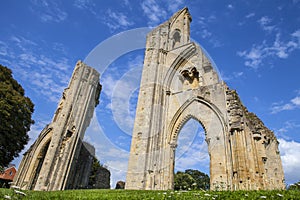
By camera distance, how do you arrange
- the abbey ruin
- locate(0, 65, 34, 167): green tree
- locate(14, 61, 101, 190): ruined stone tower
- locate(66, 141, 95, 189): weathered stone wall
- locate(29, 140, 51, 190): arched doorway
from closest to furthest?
the abbey ruin < locate(0, 65, 34, 167): green tree < locate(14, 61, 101, 190): ruined stone tower < locate(29, 140, 51, 190): arched doorway < locate(66, 141, 95, 189): weathered stone wall

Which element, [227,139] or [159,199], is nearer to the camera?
[159,199]

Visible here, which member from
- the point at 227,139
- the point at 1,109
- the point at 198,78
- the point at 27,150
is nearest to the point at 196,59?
the point at 198,78

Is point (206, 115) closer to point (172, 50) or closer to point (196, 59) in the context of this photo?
point (196, 59)

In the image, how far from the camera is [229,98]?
439 inches

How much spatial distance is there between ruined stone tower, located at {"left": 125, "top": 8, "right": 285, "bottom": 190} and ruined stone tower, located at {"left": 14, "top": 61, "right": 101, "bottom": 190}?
650cm

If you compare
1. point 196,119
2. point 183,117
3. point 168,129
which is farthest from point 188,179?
point 196,119

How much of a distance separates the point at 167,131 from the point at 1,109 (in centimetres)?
1091

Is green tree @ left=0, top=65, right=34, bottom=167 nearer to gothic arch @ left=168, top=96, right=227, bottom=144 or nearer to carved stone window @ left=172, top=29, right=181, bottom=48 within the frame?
gothic arch @ left=168, top=96, right=227, bottom=144

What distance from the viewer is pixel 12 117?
14.6m

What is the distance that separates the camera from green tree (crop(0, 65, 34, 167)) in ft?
46.2

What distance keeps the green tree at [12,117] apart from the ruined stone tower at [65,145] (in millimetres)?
1584

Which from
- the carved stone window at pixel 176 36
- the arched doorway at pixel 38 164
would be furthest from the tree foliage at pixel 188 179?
the carved stone window at pixel 176 36

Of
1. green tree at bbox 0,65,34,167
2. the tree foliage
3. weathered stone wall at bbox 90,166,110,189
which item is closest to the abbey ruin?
green tree at bbox 0,65,34,167

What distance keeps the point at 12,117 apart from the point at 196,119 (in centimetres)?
1263
